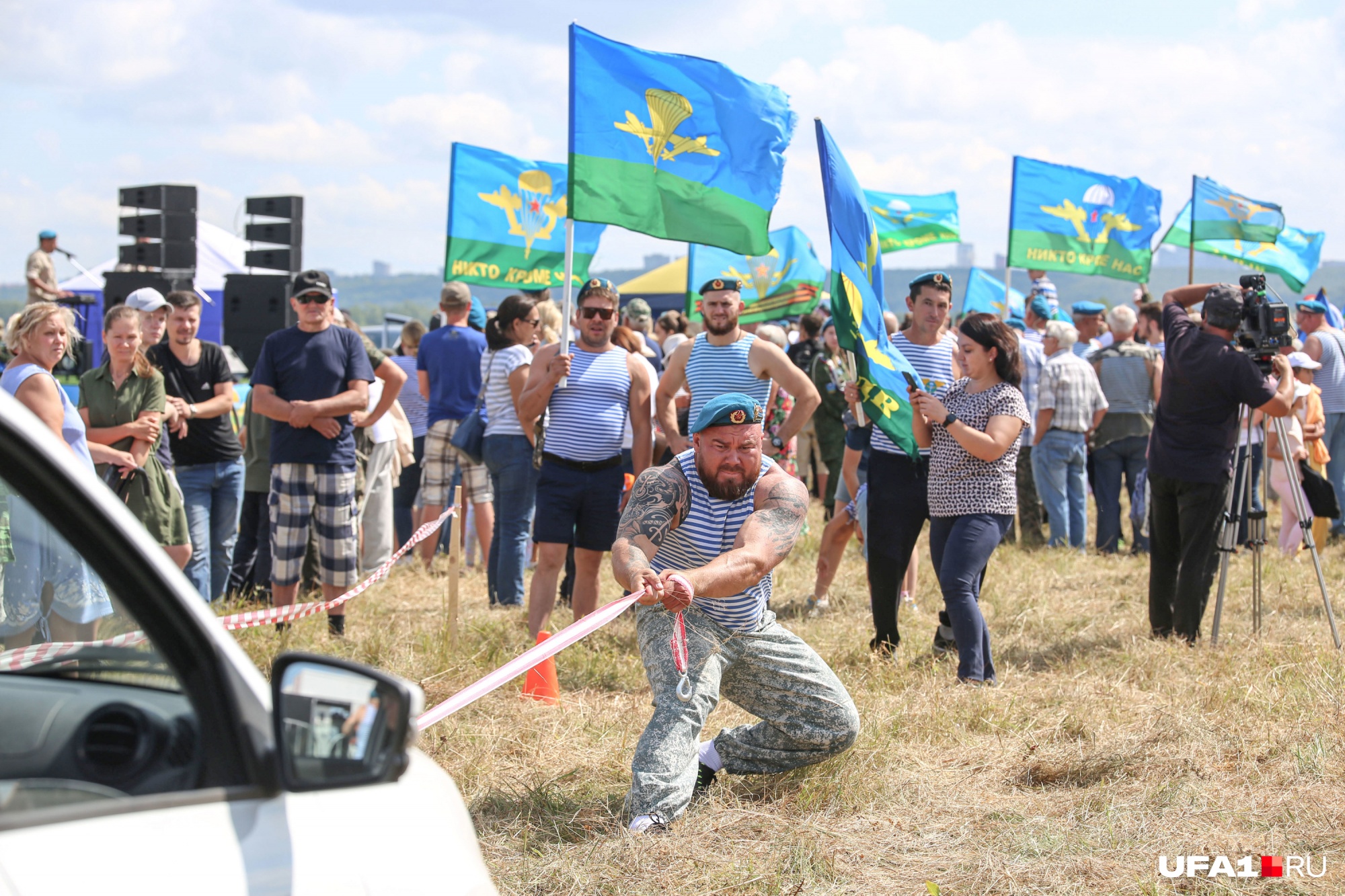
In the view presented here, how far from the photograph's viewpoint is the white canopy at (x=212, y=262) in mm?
18484

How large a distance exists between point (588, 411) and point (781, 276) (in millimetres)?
8453

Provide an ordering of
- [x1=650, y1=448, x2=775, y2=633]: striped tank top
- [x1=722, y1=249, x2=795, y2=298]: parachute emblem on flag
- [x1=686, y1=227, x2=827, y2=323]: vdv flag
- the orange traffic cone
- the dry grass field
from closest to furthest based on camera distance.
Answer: the dry grass field < [x1=650, y1=448, x2=775, y2=633]: striped tank top < the orange traffic cone < [x1=686, y1=227, x2=827, y2=323]: vdv flag < [x1=722, y1=249, x2=795, y2=298]: parachute emblem on flag

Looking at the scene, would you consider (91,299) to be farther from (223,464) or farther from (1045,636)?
(1045,636)

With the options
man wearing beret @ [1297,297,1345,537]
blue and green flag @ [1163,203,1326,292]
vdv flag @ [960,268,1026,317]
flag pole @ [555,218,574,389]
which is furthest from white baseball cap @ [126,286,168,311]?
blue and green flag @ [1163,203,1326,292]

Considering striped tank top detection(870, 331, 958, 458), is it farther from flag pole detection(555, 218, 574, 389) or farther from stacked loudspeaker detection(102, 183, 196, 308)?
stacked loudspeaker detection(102, 183, 196, 308)

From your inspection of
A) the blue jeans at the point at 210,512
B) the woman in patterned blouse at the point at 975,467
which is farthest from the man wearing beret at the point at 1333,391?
the blue jeans at the point at 210,512

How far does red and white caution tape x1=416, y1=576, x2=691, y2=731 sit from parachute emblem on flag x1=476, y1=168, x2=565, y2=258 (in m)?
7.53

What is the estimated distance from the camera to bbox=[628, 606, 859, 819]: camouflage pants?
4.01 metres

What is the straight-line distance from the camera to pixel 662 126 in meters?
6.79

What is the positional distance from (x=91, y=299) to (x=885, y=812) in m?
15.2

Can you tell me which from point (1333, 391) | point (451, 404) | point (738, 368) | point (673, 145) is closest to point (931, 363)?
point (738, 368)

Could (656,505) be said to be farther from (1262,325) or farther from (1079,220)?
(1079,220)

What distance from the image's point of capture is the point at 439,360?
8836 mm

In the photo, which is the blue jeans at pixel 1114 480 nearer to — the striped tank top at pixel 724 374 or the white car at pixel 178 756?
the striped tank top at pixel 724 374
